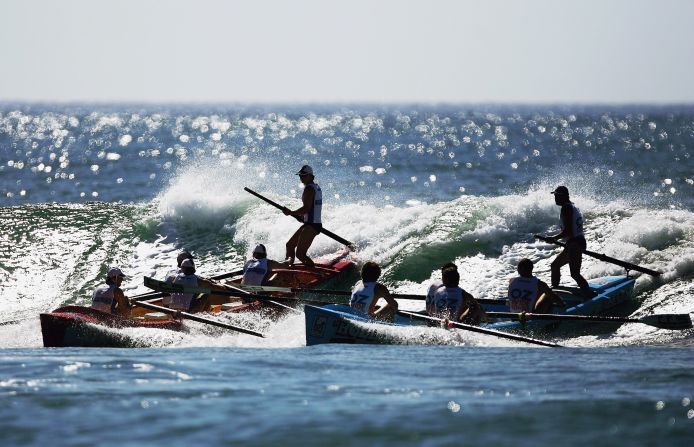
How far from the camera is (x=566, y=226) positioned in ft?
53.2

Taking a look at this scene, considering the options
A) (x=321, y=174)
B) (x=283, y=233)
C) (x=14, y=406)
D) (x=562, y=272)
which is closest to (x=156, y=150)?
(x=321, y=174)

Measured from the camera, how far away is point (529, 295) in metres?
14.8

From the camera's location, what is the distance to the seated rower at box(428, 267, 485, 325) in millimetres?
13609

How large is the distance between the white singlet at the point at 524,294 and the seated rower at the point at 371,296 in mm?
1989

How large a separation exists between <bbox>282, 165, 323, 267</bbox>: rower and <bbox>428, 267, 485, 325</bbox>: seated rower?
15.6 feet

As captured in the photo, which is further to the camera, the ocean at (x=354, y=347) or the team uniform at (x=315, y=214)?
the team uniform at (x=315, y=214)

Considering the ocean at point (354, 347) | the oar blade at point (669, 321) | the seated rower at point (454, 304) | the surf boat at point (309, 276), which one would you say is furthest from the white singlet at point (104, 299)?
the oar blade at point (669, 321)

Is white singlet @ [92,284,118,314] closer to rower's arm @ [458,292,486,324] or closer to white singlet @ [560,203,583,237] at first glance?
rower's arm @ [458,292,486,324]

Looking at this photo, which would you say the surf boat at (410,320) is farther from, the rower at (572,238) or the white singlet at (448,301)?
the white singlet at (448,301)

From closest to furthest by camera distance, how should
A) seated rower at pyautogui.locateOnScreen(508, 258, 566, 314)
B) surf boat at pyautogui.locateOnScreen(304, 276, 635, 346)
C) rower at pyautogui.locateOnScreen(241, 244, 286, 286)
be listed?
1. surf boat at pyautogui.locateOnScreen(304, 276, 635, 346)
2. seated rower at pyautogui.locateOnScreen(508, 258, 566, 314)
3. rower at pyautogui.locateOnScreen(241, 244, 286, 286)

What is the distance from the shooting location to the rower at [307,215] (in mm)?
18016

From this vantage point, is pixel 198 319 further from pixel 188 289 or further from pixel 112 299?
pixel 112 299

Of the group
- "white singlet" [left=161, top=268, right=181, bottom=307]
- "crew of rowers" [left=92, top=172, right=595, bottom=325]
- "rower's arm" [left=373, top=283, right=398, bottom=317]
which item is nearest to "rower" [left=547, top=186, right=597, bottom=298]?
"crew of rowers" [left=92, top=172, right=595, bottom=325]

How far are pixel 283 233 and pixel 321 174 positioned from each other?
908 inches
